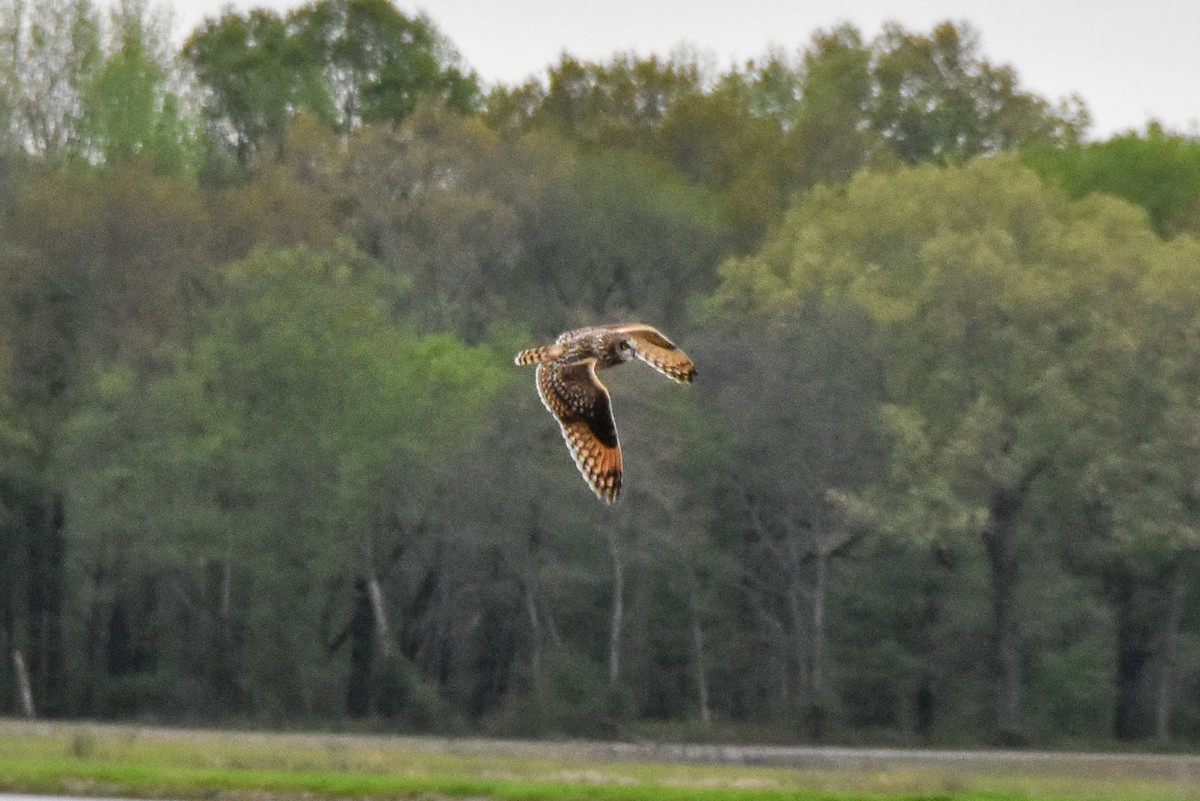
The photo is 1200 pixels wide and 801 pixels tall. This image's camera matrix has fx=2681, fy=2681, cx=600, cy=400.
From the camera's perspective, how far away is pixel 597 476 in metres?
20.4

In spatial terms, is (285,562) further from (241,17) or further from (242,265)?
(241,17)

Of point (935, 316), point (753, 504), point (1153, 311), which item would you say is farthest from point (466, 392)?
point (1153, 311)

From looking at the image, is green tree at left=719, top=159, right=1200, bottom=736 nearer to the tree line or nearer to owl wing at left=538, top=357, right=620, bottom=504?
the tree line

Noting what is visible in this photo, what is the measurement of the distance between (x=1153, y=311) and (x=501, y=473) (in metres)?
14.2

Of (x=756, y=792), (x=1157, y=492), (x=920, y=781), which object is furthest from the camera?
(x=1157, y=492)

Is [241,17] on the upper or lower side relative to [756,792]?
upper

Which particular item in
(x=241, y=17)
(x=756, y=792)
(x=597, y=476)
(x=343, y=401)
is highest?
(x=241, y=17)

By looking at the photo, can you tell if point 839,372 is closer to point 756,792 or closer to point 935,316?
point 935,316

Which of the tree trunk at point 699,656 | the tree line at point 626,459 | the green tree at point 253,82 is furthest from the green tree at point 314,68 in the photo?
the tree trunk at point 699,656

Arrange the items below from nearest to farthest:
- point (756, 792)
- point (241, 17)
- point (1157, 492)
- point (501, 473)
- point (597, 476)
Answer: point (597, 476), point (756, 792), point (1157, 492), point (501, 473), point (241, 17)

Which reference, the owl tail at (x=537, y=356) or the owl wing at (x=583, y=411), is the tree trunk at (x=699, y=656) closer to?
the owl tail at (x=537, y=356)

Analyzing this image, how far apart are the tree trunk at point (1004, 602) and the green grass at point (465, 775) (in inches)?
430

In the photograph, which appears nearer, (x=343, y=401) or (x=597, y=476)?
(x=597, y=476)

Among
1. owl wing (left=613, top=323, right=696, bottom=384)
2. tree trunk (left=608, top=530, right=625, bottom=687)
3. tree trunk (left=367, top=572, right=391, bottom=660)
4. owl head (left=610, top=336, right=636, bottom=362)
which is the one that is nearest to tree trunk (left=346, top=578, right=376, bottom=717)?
tree trunk (left=367, top=572, right=391, bottom=660)
